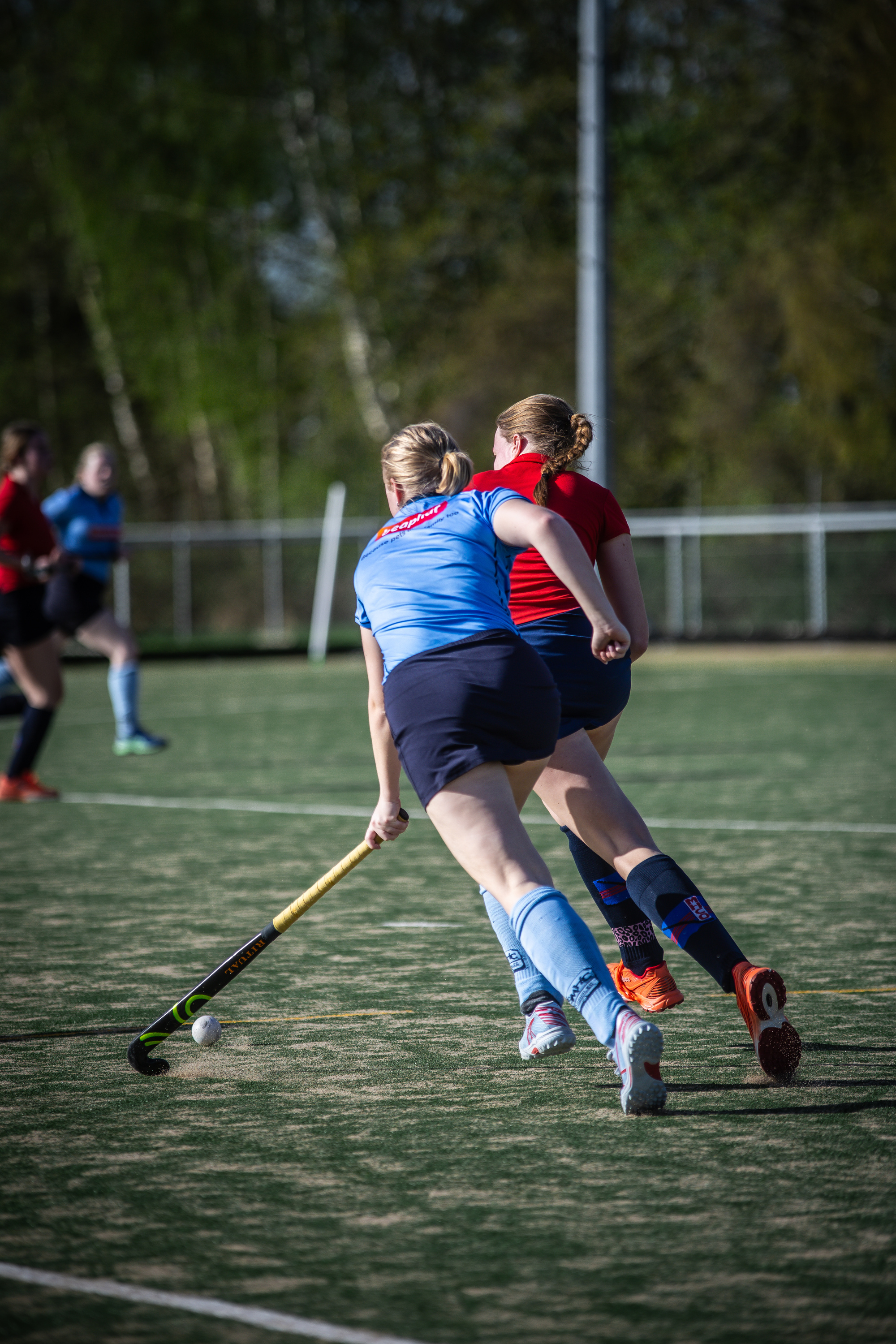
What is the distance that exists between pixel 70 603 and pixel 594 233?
964cm

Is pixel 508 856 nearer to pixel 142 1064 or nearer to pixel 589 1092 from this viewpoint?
pixel 589 1092

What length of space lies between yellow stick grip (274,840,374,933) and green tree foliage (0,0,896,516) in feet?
90.8

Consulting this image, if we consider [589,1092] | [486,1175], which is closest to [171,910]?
[589,1092]

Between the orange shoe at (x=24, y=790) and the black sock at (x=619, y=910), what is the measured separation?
6264 mm

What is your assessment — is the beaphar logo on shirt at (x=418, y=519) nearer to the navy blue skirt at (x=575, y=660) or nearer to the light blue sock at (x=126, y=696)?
the navy blue skirt at (x=575, y=660)

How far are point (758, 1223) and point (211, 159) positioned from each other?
112ft

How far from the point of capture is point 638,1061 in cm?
401

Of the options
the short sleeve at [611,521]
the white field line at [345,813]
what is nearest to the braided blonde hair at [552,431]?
the short sleeve at [611,521]

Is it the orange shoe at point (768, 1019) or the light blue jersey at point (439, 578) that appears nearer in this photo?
the light blue jersey at point (439, 578)

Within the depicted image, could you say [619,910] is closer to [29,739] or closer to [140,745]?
[29,739]

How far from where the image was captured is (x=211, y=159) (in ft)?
116

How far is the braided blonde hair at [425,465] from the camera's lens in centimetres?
442

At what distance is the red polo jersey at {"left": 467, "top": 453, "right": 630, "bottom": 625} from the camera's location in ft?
15.8

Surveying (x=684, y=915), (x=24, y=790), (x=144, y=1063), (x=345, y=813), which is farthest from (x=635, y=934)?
(x=24, y=790)
